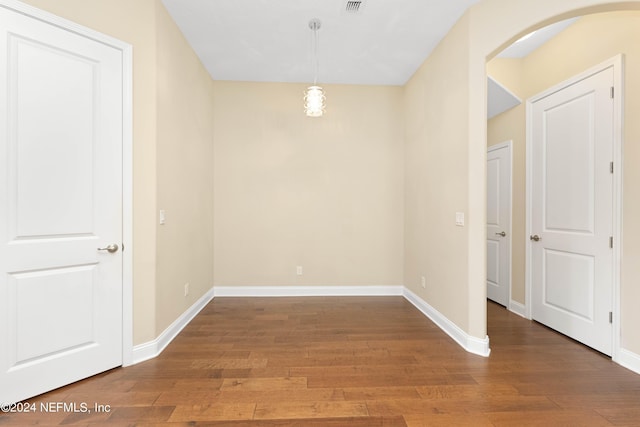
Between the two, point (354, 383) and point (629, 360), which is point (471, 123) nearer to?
point (629, 360)

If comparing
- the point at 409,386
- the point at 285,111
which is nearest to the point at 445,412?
the point at 409,386

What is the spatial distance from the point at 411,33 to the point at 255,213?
2.91m

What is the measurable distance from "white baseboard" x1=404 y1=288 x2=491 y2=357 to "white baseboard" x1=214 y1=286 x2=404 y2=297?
523 millimetres

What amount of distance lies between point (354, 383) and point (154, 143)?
2.43m

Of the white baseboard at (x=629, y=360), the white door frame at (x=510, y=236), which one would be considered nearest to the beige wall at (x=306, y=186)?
the white door frame at (x=510, y=236)

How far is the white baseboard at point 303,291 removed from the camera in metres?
4.38

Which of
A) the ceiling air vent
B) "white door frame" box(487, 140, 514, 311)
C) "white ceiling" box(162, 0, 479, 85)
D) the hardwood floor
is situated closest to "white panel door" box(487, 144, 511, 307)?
"white door frame" box(487, 140, 514, 311)

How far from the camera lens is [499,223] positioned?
4047mm

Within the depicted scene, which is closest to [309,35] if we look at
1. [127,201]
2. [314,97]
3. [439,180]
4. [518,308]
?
[314,97]

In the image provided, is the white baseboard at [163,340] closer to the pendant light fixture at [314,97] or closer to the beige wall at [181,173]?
the beige wall at [181,173]

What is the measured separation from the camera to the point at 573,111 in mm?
2949

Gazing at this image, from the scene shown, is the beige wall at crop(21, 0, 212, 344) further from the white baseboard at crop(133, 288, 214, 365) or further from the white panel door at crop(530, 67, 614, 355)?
the white panel door at crop(530, 67, 614, 355)

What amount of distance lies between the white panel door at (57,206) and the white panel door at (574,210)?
13.1 feet

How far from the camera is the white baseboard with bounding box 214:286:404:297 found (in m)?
4.38
